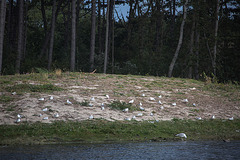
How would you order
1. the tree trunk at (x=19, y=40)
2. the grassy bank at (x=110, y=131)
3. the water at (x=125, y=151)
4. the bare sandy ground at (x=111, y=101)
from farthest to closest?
the tree trunk at (x=19, y=40), the bare sandy ground at (x=111, y=101), the grassy bank at (x=110, y=131), the water at (x=125, y=151)

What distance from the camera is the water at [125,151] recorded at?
18.3 ft

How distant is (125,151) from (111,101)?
5102 mm

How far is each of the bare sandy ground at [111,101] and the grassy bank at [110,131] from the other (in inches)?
24.3

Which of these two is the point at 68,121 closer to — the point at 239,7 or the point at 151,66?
the point at 151,66

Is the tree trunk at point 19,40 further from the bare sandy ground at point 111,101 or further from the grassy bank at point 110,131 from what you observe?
the grassy bank at point 110,131

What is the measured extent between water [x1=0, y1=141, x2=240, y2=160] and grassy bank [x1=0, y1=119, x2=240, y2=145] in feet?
1.86

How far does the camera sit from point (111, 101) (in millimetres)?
11172

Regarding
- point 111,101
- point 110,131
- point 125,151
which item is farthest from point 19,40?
point 125,151

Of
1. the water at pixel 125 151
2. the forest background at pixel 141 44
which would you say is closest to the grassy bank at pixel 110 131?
the water at pixel 125 151

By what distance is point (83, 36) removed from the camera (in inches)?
1843

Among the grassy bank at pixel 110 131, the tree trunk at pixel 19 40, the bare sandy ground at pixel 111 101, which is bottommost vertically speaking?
the grassy bank at pixel 110 131

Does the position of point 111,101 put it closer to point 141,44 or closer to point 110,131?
point 110,131

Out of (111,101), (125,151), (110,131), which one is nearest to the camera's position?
(125,151)

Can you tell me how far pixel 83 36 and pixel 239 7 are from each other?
25.9m
